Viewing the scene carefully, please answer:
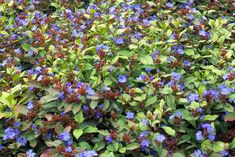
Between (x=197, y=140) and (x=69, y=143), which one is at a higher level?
(x=69, y=143)

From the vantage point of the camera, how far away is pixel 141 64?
309cm

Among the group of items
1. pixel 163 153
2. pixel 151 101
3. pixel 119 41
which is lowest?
pixel 163 153

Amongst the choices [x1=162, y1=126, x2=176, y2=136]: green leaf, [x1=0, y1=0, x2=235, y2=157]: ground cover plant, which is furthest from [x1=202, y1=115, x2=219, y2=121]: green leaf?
[x1=162, y1=126, x2=176, y2=136]: green leaf

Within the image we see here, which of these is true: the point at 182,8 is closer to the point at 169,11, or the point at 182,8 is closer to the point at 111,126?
the point at 169,11

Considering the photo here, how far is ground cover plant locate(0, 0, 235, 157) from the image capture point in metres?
2.51

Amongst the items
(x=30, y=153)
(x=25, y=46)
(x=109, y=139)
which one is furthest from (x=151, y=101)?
(x=25, y=46)

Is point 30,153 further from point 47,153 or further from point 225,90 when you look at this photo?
point 225,90

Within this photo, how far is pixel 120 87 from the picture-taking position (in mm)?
2867

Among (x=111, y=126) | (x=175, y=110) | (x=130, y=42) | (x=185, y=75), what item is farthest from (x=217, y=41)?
(x=111, y=126)

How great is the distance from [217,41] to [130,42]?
0.72 meters

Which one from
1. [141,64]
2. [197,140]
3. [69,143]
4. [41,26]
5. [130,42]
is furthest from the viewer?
[41,26]

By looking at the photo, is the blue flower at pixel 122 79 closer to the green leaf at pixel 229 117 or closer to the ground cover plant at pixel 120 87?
the ground cover plant at pixel 120 87

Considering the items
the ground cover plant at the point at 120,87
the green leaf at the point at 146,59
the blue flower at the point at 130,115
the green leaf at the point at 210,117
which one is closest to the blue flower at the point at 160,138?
the ground cover plant at the point at 120,87

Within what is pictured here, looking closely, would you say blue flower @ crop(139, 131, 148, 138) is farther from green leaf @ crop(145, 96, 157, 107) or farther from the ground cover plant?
green leaf @ crop(145, 96, 157, 107)
